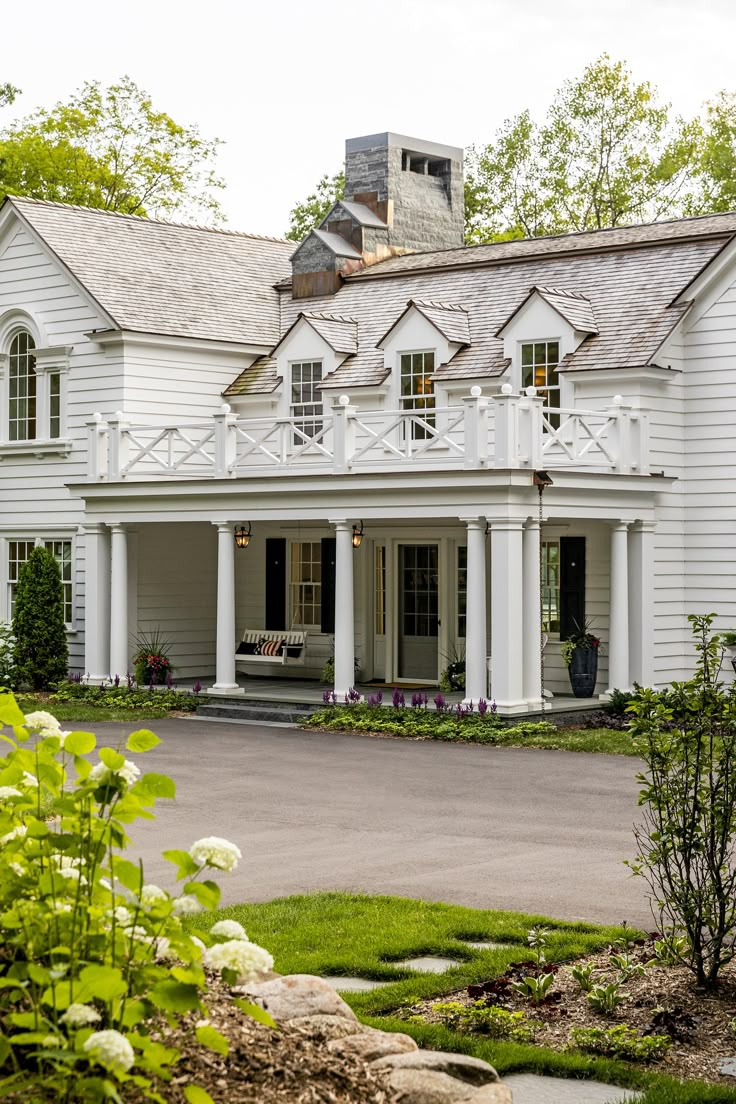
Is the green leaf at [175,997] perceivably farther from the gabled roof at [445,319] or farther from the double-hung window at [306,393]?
the double-hung window at [306,393]

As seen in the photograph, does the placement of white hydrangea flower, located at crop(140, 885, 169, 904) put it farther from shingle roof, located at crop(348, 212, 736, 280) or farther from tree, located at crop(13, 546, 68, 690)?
tree, located at crop(13, 546, 68, 690)

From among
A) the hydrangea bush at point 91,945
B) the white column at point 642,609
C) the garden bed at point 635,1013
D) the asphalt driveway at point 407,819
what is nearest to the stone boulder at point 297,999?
the hydrangea bush at point 91,945

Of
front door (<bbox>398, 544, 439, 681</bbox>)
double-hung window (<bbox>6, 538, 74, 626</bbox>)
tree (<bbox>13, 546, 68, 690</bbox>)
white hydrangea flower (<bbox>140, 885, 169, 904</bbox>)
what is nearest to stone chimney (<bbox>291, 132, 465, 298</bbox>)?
front door (<bbox>398, 544, 439, 681</bbox>)

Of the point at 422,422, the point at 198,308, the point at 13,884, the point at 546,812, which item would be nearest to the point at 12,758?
the point at 13,884

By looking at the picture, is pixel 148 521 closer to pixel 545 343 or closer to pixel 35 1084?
pixel 545 343

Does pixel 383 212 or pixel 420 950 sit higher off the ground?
pixel 383 212

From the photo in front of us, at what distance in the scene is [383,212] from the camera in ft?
100

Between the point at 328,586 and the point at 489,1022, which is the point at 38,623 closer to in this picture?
the point at 328,586

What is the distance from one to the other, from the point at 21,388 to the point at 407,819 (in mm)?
17054

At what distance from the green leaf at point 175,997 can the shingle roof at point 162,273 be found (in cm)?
2241

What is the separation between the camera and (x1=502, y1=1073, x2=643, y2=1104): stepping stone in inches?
245

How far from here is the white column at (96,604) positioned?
25578 millimetres

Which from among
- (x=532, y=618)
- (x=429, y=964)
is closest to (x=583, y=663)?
(x=532, y=618)

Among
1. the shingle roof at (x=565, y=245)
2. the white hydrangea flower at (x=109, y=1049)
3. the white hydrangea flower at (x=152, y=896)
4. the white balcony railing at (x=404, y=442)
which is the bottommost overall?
the white hydrangea flower at (x=109, y=1049)
